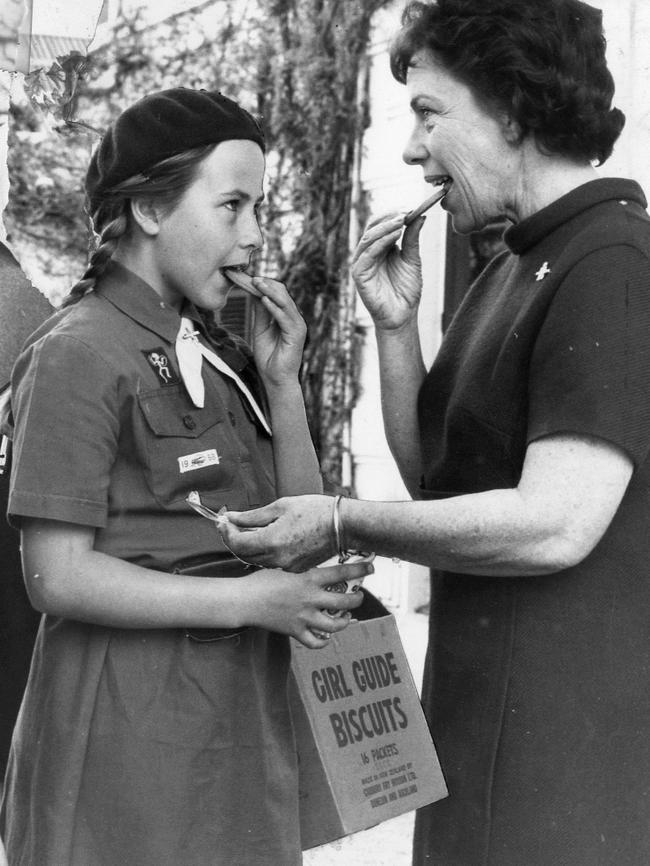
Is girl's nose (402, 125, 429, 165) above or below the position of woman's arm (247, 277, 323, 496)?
above

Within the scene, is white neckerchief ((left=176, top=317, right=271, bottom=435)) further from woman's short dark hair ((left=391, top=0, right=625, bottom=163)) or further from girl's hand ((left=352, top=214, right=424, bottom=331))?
woman's short dark hair ((left=391, top=0, right=625, bottom=163))

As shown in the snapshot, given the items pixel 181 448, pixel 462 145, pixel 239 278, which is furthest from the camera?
pixel 239 278

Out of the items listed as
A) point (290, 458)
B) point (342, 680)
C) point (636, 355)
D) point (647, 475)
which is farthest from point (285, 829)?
point (636, 355)

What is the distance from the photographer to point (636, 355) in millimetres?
1616

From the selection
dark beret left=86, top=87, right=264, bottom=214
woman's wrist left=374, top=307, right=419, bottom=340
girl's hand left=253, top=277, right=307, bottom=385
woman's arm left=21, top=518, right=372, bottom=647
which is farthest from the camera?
woman's wrist left=374, top=307, right=419, bottom=340

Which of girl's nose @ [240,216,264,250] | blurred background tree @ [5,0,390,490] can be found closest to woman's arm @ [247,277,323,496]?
girl's nose @ [240,216,264,250]

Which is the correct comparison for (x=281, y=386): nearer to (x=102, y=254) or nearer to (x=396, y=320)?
(x=396, y=320)

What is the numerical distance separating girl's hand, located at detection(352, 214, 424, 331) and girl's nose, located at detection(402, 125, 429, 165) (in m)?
0.18

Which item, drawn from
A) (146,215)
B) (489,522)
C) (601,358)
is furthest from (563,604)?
(146,215)

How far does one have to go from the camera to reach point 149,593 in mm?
1728

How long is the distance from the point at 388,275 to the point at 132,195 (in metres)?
0.55

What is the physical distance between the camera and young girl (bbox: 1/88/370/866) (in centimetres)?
172

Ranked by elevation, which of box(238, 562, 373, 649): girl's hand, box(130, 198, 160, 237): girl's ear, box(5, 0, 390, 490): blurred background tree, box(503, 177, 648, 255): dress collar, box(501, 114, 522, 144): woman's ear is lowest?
box(238, 562, 373, 649): girl's hand

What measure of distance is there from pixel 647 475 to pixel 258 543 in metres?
0.58
